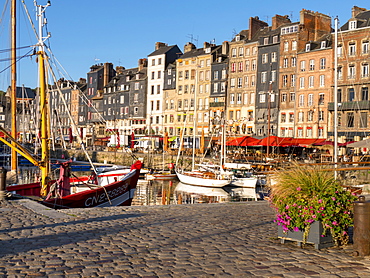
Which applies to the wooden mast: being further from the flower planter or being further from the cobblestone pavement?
the flower planter

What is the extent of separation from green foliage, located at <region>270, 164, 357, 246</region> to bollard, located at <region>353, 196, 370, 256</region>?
59cm

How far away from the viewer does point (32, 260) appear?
7805 mm

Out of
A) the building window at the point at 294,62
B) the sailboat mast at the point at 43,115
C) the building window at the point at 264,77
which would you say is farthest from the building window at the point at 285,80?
the sailboat mast at the point at 43,115

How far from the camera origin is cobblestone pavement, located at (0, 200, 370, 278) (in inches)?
287

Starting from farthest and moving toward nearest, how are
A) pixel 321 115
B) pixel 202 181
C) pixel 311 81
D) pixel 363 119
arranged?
pixel 311 81
pixel 321 115
pixel 363 119
pixel 202 181

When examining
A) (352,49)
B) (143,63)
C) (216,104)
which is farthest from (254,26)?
(143,63)

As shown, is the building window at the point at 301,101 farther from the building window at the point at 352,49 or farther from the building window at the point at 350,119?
the building window at the point at 352,49

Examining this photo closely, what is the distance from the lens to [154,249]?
870 cm

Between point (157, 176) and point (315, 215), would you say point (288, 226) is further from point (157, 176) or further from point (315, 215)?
point (157, 176)

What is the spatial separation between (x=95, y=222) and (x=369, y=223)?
20.1 feet

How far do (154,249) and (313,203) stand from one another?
112 inches

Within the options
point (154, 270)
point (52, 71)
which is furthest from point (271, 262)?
point (52, 71)

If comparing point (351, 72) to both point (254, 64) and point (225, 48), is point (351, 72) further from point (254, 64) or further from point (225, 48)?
point (225, 48)

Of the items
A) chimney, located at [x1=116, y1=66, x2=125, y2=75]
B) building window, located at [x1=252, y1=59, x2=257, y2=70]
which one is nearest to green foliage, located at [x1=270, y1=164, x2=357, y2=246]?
building window, located at [x1=252, y1=59, x2=257, y2=70]
